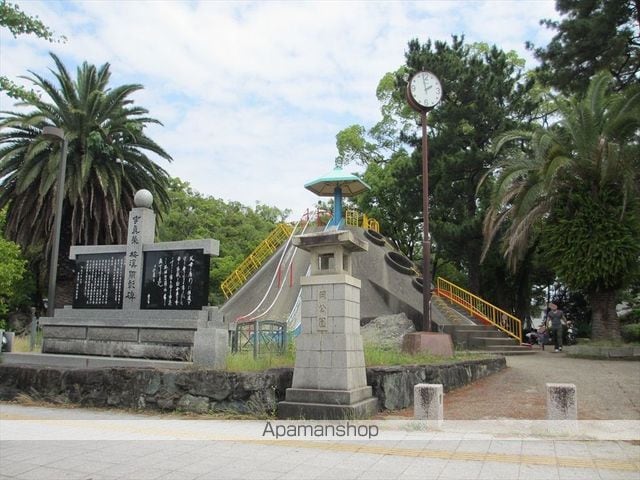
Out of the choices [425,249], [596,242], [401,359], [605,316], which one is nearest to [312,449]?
[401,359]

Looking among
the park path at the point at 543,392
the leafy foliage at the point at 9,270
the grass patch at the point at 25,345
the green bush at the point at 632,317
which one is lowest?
the park path at the point at 543,392

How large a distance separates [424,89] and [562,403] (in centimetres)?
946

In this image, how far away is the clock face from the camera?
14.3 m

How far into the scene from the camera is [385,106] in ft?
113

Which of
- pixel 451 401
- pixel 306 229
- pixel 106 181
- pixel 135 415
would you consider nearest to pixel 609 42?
pixel 451 401

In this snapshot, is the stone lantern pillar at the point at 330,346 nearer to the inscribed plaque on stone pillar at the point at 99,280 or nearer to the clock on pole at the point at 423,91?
the inscribed plaque on stone pillar at the point at 99,280

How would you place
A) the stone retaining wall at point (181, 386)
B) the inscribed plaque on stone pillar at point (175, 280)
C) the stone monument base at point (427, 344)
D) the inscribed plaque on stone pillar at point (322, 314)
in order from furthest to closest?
1. the stone monument base at point (427, 344)
2. the inscribed plaque on stone pillar at point (175, 280)
3. the stone retaining wall at point (181, 386)
4. the inscribed plaque on stone pillar at point (322, 314)

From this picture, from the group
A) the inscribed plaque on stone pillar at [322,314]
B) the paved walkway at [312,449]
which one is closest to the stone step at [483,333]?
the paved walkway at [312,449]

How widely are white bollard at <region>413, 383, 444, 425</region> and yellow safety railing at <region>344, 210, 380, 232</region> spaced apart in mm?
21735

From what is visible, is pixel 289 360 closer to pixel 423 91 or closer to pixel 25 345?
pixel 25 345

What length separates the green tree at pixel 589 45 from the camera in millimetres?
12656

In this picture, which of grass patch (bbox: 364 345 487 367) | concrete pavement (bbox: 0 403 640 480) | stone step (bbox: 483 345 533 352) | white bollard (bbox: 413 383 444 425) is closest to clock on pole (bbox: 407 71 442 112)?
grass patch (bbox: 364 345 487 367)

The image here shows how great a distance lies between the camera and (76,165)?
21641 mm

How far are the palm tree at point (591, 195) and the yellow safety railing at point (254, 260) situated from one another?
13.2 meters
